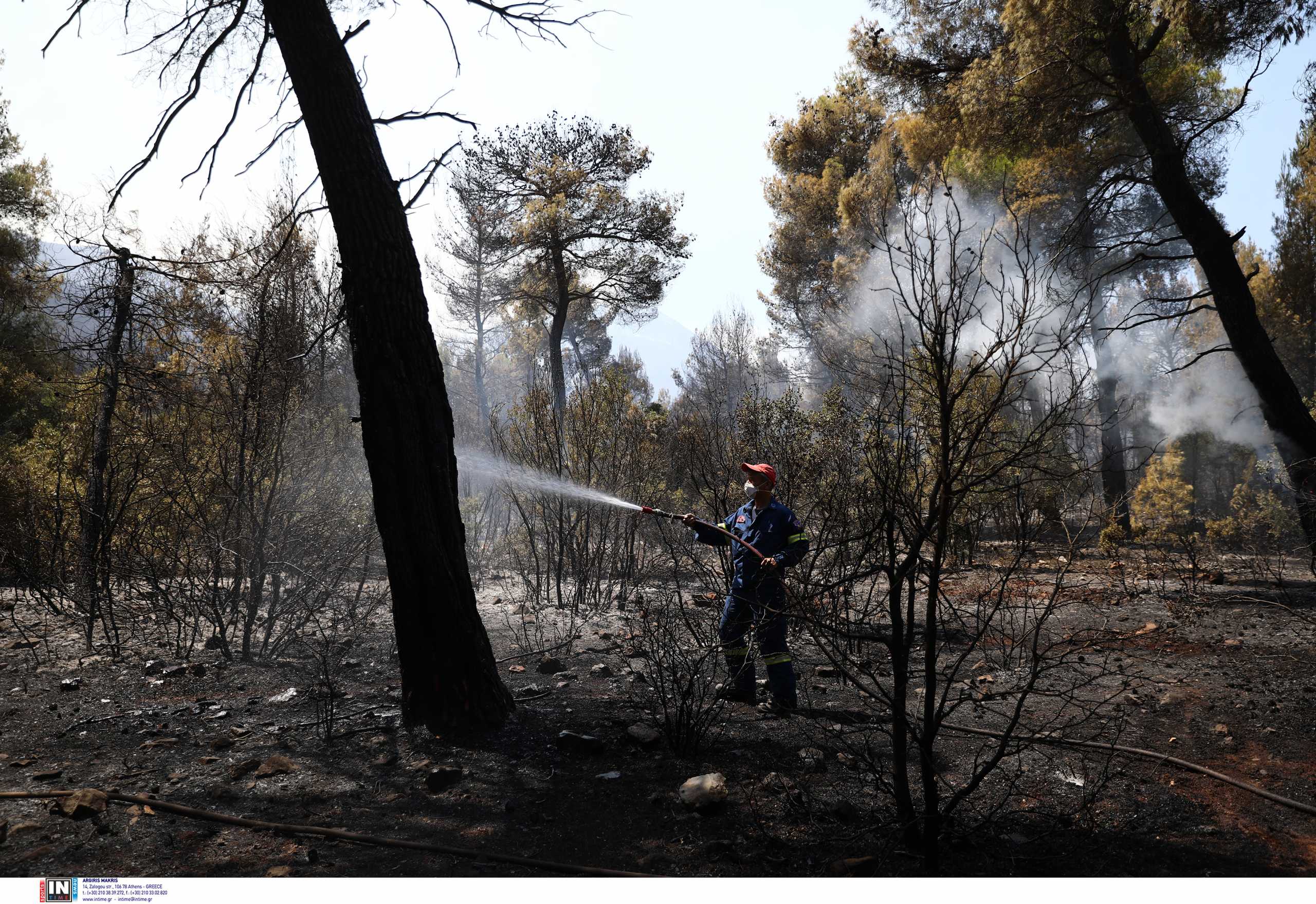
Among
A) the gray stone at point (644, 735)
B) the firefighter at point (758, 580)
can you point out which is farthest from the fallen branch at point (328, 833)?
the firefighter at point (758, 580)

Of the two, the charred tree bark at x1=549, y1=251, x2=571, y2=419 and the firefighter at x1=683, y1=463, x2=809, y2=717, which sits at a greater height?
the charred tree bark at x1=549, y1=251, x2=571, y2=419

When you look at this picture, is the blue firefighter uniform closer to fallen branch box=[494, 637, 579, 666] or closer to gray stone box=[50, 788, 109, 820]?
fallen branch box=[494, 637, 579, 666]

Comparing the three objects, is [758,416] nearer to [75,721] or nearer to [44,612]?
[75,721]

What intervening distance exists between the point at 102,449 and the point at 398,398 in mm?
5689

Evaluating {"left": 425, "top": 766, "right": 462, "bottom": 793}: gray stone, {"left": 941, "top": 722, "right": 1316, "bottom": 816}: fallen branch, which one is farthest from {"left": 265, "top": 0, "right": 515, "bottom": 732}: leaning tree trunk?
{"left": 941, "top": 722, "right": 1316, "bottom": 816}: fallen branch

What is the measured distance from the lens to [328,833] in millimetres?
2764

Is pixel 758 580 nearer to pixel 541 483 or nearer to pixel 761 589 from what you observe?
pixel 761 589

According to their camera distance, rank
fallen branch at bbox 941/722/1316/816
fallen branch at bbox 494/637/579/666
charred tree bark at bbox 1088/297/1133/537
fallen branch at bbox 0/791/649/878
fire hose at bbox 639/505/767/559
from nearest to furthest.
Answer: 1. fallen branch at bbox 0/791/649/878
2. fallen branch at bbox 941/722/1316/816
3. fire hose at bbox 639/505/767/559
4. fallen branch at bbox 494/637/579/666
5. charred tree bark at bbox 1088/297/1133/537

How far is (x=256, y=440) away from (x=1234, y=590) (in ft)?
31.7

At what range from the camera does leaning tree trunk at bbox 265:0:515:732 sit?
152 inches

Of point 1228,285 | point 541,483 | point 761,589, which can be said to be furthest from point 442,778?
point 1228,285
